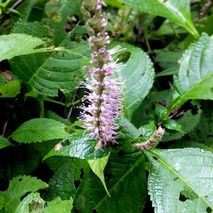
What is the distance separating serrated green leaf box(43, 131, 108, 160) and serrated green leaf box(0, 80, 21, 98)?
0.36m

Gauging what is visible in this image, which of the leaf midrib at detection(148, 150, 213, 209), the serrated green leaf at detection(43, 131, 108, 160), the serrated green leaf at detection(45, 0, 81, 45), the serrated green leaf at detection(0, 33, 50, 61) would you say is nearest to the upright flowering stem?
the serrated green leaf at detection(43, 131, 108, 160)

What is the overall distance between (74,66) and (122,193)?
0.44 m

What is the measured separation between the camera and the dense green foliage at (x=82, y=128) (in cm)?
136

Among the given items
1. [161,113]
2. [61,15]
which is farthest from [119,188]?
[61,15]

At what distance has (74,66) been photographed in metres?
1.65

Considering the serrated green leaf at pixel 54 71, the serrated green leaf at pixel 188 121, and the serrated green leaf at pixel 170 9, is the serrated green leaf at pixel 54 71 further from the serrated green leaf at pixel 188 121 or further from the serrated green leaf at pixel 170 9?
the serrated green leaf at pixel 188 121

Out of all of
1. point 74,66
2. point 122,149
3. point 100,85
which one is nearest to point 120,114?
point 122,149

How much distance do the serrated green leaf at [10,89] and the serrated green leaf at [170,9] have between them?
463 mm

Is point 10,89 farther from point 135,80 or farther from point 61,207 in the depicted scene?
point 61,207

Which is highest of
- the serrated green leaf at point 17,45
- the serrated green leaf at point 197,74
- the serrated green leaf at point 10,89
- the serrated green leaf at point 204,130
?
the serrated green leaf at point 17,45

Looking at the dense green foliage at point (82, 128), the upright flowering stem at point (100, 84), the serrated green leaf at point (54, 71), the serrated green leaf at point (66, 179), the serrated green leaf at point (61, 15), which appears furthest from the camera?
the serrated green leaf at point (61, 15)

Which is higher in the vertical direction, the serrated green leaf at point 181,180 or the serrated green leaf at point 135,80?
the serrated green leaf at point 135,80

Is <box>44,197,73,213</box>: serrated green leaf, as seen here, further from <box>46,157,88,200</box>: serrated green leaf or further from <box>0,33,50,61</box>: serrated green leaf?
<box>0,33,50,61</box>: serrated green leaf

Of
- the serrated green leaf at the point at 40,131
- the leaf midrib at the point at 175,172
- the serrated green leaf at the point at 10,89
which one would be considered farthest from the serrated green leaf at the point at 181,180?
the serrated green leaf at the point at 10,89
